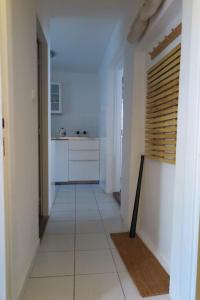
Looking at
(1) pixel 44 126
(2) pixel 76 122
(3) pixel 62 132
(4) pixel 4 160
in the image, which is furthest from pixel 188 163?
(2) pixel 76 122

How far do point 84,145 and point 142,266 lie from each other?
304cm

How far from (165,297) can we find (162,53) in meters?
1.74

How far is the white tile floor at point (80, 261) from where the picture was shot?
1438 mm

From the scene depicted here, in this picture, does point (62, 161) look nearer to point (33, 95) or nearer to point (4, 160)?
point (33, 95)

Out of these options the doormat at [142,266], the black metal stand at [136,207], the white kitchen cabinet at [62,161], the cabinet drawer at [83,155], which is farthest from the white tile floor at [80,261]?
the cabinet drawer at [83,155]

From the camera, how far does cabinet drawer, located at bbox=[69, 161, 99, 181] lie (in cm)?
456

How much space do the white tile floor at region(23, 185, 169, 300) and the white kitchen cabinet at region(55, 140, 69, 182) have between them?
4.86 feet

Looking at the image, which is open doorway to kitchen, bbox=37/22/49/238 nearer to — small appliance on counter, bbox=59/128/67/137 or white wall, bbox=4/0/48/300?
white wall, bbox=4/0/48/300

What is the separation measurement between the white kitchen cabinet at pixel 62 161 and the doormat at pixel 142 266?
2456 mm

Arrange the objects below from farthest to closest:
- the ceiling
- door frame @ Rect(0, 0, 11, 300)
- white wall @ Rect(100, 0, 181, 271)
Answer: the ceiling
white wall @ Rect(100, 0, 181, 271)
door frame @ Rect(0, 0, 11, 300)

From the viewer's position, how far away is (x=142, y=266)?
1.73 meters

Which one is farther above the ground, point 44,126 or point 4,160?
point 44,126

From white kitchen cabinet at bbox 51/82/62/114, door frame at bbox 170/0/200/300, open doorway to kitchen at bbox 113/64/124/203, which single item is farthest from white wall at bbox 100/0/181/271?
white kitchen cabinet at bbox 51/82/62/114

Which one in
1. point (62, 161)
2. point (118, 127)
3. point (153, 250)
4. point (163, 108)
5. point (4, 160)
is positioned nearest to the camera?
point (4, 160)
